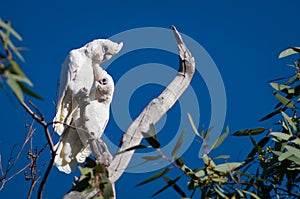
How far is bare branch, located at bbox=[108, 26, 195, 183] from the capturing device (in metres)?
2.58

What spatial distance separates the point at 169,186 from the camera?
1691 millimetres

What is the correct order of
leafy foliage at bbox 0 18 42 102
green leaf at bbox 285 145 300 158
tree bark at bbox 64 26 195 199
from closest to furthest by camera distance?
leafy foliage at bbox 0 18 42 102 → green leaf at bbox 285 145 300 158 → tree bark at bbox 64 26 195 199

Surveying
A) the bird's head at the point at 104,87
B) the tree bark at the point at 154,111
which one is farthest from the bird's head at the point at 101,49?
the tree bark at the point at 154,111

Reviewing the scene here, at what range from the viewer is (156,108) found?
8.98 ft

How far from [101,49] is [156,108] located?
4.68ft

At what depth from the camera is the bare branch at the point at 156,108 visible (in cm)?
258

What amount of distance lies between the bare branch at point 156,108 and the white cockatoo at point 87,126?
Result: 91 centimetres

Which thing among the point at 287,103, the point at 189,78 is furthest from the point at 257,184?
the point at 189,78

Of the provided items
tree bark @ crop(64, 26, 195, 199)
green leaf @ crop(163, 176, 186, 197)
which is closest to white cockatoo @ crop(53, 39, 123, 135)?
tree bark @ crop(64, 26, 195, 199)

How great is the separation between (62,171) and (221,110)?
5.60 feet

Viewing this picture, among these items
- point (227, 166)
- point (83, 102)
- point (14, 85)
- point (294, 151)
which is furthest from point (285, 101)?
point (83, 102)

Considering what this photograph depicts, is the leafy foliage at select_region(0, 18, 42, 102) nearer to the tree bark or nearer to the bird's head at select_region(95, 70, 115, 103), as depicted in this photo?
the tree bark

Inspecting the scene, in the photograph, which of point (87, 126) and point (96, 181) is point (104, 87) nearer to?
point (87, 126)

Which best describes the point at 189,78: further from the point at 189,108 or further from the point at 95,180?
the point at 95,180
